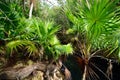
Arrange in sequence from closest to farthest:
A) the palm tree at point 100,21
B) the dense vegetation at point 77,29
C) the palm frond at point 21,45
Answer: the palm tree at point 100,21, the dense vegetation at point 77,29, the palm frond at point 21,45

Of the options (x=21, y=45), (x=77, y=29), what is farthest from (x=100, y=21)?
(x=21, y=45)

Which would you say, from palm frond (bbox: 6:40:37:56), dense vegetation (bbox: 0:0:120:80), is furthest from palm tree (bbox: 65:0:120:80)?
palm frond (bbox: 6:40:37:56)

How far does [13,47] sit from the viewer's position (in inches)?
416

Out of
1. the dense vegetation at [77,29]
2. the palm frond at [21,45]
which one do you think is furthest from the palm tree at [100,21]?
the palm frond at [21,45]

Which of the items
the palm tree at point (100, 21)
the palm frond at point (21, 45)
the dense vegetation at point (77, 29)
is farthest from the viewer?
the palm frond at point (21, 45)

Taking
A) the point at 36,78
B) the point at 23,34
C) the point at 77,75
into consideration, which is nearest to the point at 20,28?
the point at 23,34

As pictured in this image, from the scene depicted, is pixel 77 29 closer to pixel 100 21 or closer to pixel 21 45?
pixel 100 21

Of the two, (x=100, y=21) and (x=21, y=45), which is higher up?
(x=100, y=21)

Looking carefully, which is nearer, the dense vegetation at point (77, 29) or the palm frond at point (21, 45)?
the dense vegetation at point (77, 29)

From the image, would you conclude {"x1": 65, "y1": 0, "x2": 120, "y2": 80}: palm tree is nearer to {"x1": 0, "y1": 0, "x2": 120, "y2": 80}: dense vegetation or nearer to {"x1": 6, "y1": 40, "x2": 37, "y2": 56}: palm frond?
{"x1": 0, "y1": 0, "x2": 120, "y2": 80}: dense vegetation

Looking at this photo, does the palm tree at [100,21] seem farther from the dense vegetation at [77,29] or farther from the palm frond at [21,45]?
the palm frond at [21,45]

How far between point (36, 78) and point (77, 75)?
4.80 metres

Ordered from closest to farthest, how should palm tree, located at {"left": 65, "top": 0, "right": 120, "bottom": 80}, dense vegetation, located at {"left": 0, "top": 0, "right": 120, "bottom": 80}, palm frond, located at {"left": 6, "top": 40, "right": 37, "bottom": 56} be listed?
1. palm tree, located at {"left": 65, "top": 0, "right": 120, "bottom": 80}
2. dense vegetation, located at {"left": 0, "top": 0, "right": 120, "bottom": 80}
3. palm frond, located at {"left": 6, "top": 40, "right": 37, "bottom": 56}

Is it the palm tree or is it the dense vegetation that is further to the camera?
the dense vegetation
